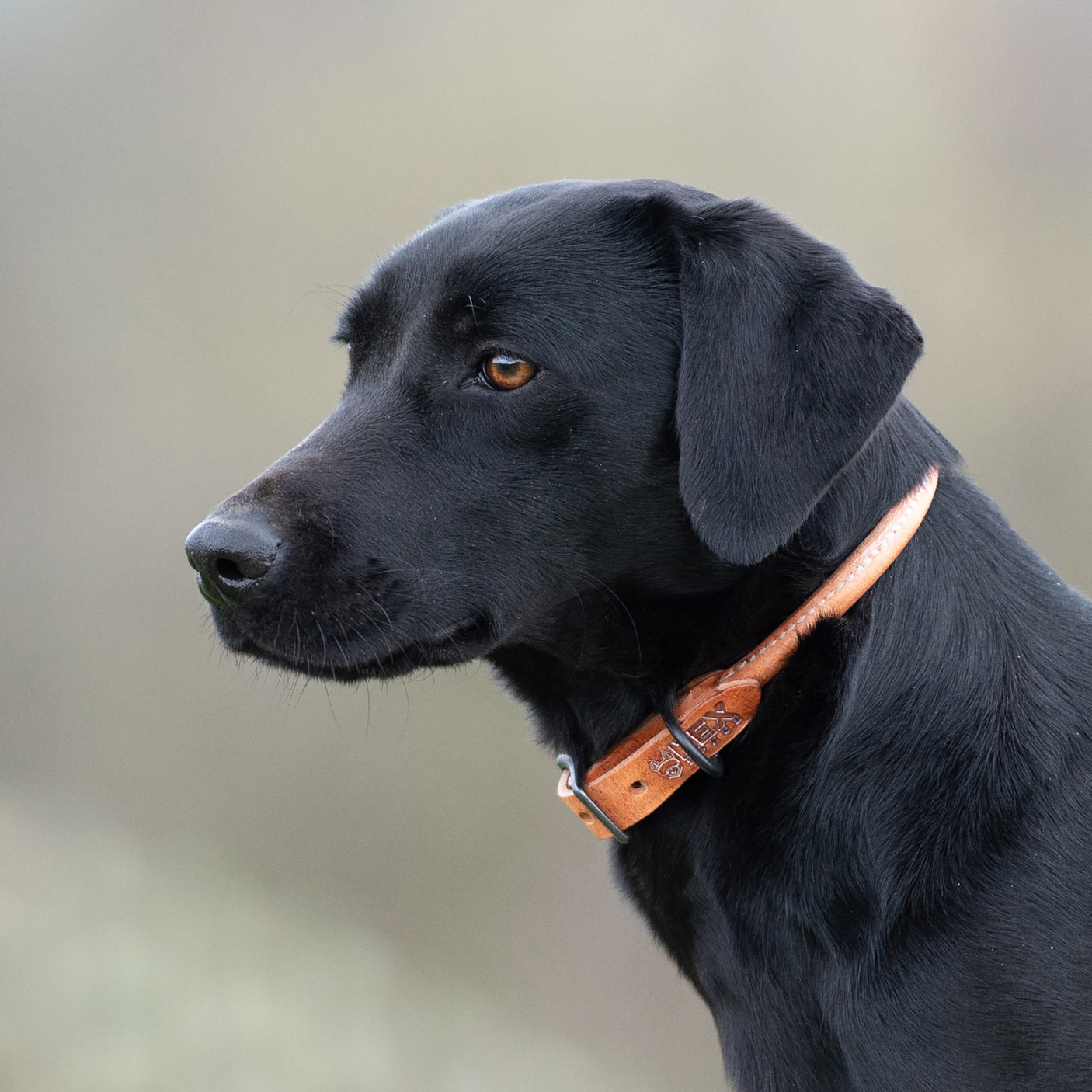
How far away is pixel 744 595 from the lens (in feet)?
6.64

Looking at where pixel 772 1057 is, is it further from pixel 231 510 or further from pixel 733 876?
pixel 231 510

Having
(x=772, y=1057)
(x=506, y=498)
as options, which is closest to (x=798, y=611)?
(x=506, y=498)

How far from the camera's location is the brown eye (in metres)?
2.03

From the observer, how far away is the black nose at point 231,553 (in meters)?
1.89

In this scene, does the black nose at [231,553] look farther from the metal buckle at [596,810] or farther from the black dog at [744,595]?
the metal buckle at [596,810]

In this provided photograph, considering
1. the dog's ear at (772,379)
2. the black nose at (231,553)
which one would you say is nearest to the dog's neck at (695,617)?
the dog's ear at (772,379)

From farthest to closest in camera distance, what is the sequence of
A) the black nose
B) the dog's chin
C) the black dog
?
1. the dog's chin
2. the black nose
3. the black dog

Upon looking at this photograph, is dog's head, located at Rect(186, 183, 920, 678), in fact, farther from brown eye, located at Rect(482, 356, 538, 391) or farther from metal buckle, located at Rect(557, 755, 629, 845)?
metal buckle, located at Rect(557, 755, 629, 845)

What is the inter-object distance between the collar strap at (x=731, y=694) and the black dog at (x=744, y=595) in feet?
0.11

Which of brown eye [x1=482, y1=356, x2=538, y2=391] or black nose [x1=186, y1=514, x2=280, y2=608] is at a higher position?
brown eye [x1=482, y1=356, x2=538, y2=391]

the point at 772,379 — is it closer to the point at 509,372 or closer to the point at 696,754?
the point at 509,372

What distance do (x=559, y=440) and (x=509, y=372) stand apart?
147 mm

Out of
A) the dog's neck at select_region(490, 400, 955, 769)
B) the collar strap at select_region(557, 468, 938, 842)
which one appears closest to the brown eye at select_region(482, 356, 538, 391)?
the dog's neck at select_region(490, 400, 955, 769)

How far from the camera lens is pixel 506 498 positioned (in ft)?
6.66
